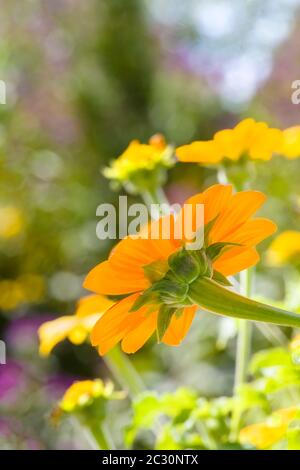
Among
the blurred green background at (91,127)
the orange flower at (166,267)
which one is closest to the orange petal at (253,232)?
the orange flower at (166,267)

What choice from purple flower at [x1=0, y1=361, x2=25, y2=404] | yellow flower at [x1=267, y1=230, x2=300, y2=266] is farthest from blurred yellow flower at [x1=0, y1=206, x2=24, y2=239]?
yellow flower at [x1=267, y1=230, x2=300, y2=266]

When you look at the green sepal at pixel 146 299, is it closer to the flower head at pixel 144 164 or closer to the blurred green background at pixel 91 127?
the flower head at pixel 144 164

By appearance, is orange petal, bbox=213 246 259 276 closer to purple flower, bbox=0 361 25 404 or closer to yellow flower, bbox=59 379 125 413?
yellow flower, bbox=59 379 125 413

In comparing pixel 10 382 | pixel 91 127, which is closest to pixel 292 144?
pixel 10 382

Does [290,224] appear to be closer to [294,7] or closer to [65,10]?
[294,7]

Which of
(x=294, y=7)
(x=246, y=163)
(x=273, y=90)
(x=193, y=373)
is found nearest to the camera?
(x=246, y=163)

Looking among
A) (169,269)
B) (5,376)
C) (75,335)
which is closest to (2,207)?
(5,376)
